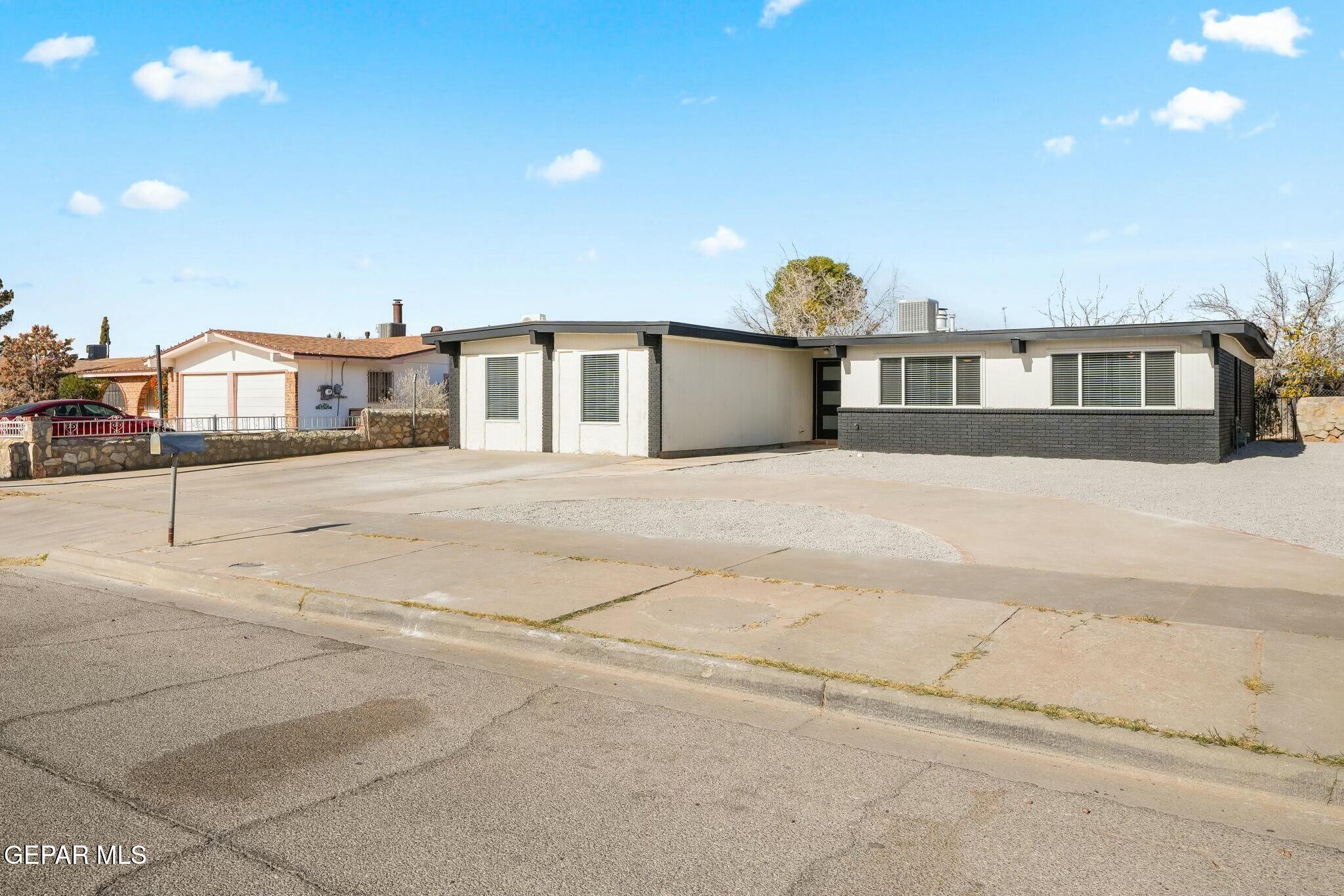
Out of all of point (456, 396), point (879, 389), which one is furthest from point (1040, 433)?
point (456, 396)

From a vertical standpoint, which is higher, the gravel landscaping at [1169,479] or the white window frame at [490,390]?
the white window frame at [490,390]

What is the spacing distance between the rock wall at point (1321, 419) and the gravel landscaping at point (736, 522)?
77.1 ft

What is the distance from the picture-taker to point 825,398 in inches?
1131

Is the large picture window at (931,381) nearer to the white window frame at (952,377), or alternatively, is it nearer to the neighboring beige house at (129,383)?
the white window frame at (952,377)

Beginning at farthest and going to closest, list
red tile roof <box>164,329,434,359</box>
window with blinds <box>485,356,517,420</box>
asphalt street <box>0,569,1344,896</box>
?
red tile roof <box>164,329,434,359</box> → window with blinds <box>485,356,517,420</box> → asphalt street <box>0,569,1344,896</box>

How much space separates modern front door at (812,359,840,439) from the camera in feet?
93.8

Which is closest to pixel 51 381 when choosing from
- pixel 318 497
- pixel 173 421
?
pixel 173 421

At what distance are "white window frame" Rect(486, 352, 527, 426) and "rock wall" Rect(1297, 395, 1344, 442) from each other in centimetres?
2368

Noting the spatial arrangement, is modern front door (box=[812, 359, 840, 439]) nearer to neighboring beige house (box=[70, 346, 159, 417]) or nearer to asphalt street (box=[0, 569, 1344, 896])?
asphalt street (box=[0, 569, 1344, 896])

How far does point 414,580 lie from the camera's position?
866 cm

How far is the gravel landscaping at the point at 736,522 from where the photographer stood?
34.4 feet

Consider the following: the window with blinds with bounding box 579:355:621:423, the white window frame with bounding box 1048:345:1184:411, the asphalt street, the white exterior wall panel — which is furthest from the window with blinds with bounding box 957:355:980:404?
the asphalt street

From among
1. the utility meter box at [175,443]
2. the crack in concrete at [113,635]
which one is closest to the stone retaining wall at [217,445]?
the utility meter box at [175,443]

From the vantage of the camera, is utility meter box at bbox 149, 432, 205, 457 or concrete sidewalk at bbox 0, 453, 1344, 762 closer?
concrete sidewalk at bbox 0, 453, 1344, 762
